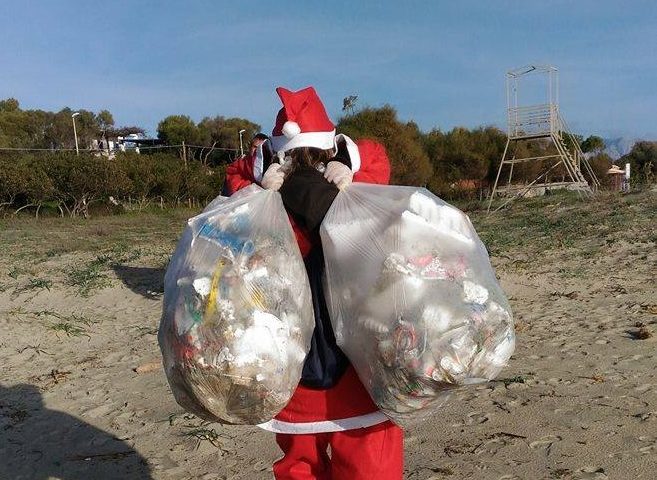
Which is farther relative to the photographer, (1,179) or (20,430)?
→ (1,179)

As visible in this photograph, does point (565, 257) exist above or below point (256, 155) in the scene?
below

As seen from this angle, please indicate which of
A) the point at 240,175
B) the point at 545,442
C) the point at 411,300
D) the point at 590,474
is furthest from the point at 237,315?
the point at 545,442

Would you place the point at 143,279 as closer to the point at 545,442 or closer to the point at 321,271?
the point at 545,442

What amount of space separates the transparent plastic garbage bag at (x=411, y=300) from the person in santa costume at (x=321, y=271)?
3.6 inches

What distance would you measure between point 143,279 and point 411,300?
777cm

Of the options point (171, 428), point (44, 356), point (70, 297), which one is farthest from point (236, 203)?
point (70, 297)

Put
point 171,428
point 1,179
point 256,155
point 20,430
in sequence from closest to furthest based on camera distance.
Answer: point 256,155
point 171,428
point 20,430
point 1,179

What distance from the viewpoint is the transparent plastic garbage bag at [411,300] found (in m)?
1.60

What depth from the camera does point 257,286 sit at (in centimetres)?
166

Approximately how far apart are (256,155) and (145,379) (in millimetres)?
3667

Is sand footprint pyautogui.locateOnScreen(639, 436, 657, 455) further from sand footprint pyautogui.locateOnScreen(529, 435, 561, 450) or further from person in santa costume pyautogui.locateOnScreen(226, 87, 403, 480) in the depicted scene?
person in santa costume pyautogui.locateOnScreen(226, 87, 403, 480)

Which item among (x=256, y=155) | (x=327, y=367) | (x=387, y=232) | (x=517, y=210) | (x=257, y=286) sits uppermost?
(x=256, y=155)

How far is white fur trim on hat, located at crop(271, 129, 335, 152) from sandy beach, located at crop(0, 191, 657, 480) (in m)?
0.90

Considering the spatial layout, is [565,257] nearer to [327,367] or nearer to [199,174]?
[327,367]
